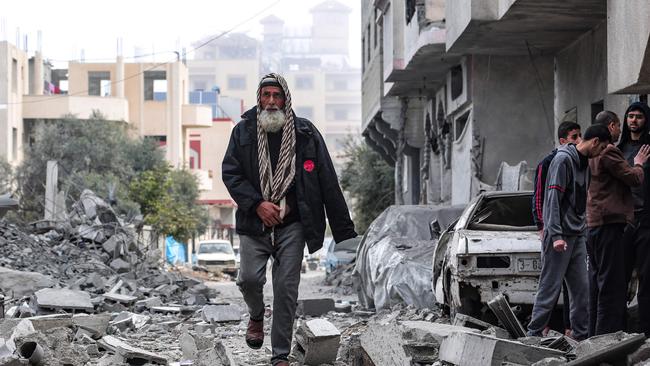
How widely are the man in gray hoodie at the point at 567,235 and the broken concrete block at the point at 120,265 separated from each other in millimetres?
14176

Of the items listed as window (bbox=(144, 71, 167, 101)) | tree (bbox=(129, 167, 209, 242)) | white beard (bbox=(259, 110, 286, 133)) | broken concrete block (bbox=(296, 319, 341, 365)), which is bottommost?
tree (bbox=(129, 167, 209, 242))

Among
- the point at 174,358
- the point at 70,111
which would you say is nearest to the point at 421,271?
the point at 174,358

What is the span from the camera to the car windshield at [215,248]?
45.9 meters

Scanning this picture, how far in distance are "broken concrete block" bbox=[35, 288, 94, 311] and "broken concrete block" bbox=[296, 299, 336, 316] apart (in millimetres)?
2682

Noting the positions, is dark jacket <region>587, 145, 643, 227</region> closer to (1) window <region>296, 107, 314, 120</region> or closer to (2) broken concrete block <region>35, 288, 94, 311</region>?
(2) broken concrete block <region>35, 288, 94, 311</region>

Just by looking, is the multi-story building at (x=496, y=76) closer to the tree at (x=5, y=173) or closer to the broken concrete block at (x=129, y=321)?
the broken concrete block at (x=129, y=321)

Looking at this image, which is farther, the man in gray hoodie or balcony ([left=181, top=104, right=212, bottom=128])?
balcony ([left=181, top=104, right=212, bottom=128])

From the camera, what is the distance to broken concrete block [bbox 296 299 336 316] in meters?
15.5

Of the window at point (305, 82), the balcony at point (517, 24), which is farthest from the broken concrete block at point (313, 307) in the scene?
the window at point (305, 82)

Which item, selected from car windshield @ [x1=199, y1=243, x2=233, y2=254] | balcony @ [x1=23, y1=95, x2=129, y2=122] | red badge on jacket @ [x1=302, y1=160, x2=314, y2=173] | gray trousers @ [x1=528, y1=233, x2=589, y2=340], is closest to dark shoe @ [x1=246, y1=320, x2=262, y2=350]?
red badge on jacket @ [x1=302, y1=160, x2=314, y2=173]

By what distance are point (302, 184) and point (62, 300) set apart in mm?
6969

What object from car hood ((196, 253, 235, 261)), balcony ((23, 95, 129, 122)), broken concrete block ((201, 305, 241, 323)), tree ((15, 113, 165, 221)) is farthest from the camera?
balcony ((23, 95, 129, 122))

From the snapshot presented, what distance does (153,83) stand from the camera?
78250mm

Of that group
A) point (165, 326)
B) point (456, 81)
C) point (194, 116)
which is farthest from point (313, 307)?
point (194, 116)
